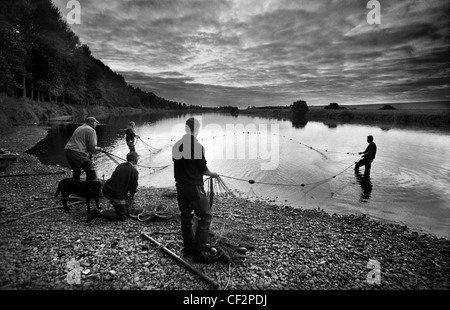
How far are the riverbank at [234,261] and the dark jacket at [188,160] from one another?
2360 mm

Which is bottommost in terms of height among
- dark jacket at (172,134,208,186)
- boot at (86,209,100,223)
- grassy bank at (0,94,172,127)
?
boot at (86,209,100,223)

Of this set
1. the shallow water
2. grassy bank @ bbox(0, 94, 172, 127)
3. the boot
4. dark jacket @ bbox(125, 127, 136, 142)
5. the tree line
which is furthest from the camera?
grassy bank @ bbox(0, 94, 172, 127)

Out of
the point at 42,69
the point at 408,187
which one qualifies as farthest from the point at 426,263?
the point at 42,69

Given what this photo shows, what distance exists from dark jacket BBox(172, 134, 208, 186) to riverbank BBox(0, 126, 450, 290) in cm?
236

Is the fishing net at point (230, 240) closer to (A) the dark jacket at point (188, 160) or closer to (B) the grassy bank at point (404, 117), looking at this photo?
(A) the dark jacket at point (188, 160)

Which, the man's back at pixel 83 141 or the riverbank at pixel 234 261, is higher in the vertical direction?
the man's back at pixel 83 141

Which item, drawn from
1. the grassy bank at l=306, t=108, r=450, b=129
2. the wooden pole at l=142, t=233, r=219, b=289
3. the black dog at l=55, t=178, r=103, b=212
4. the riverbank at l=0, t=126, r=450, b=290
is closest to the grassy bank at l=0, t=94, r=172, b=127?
the black dog at l=55, t=178, r=103, b=212

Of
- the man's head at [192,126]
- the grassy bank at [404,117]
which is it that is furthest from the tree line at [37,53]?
the grassy bank at [404,117]

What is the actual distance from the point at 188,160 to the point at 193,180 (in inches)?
22.6

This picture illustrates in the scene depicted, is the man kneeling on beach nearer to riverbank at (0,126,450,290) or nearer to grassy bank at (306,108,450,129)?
riverbank at (0,126,450,290)

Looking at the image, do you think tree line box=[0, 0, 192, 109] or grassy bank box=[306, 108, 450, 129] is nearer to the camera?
tree line box=[0, 0, 192, 109]

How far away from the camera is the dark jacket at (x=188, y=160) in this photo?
20.1ft

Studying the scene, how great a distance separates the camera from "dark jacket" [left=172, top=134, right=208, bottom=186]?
6.13 m

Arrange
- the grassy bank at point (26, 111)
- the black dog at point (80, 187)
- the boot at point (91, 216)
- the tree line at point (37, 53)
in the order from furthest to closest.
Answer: the grassy bank at point (26, 111), the tree line at point (37, 53), the black dog at point (80, 187), the boot at point (91, 216)
